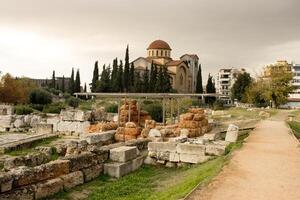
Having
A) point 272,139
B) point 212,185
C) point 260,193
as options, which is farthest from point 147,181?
point 272,139

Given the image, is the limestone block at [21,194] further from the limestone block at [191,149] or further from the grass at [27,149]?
the grass at [27,149]

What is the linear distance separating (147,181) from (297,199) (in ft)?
15.2

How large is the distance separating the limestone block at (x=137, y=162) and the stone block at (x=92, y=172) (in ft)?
4.05

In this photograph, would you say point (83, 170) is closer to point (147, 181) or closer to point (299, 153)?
point (147, 181)

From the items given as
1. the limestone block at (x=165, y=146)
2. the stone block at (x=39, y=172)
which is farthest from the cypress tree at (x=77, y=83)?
the stone block at (x=39, y=172)

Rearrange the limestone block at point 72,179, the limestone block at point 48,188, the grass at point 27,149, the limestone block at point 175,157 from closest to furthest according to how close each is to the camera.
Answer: the limestone block at point 48,188
the limestone block at point 72,179
the limestone block at point 175,157
the grass at point 27,149

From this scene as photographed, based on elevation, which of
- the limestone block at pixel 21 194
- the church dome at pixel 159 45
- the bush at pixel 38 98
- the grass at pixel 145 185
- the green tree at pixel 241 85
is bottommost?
the grass at pixel 145 185

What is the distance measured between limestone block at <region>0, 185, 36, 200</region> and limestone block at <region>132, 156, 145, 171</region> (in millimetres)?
4019

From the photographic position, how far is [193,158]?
1228 cm

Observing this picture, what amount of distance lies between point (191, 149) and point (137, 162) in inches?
70.8

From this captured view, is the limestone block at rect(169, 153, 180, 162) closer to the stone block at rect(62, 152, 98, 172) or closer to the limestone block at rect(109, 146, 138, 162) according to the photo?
the limestone block at rect(109, 146, 138, 162)

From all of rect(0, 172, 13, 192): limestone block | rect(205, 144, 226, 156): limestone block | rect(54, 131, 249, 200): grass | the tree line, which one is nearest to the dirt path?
rect(54, 131, 249, 200): grass

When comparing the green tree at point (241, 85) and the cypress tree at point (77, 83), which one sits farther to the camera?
the cypress tree at point (77, 83)

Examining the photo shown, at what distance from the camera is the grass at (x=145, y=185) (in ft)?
27.5
